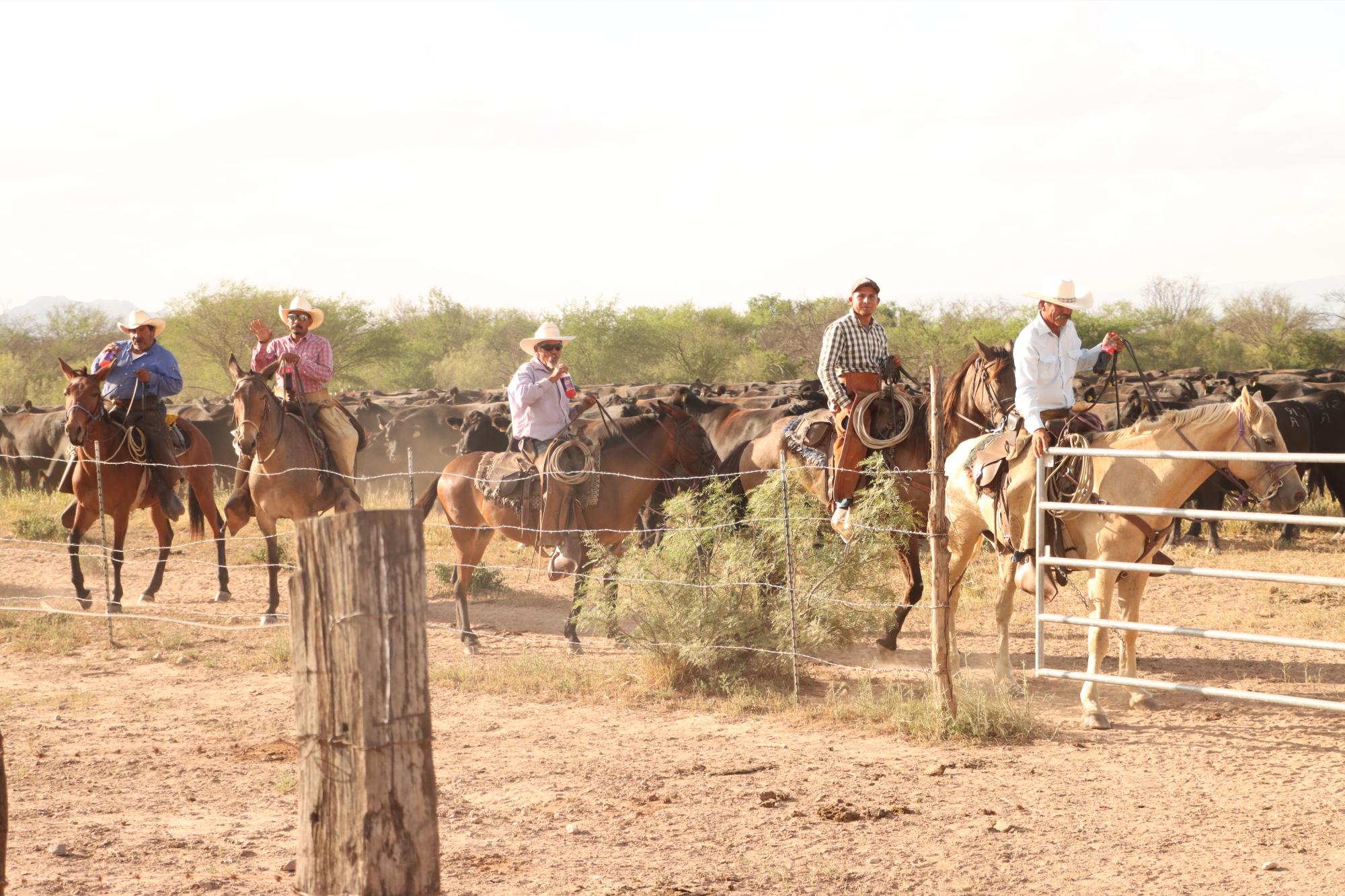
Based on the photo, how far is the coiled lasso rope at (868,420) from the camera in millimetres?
9211

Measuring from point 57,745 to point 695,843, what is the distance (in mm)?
4099

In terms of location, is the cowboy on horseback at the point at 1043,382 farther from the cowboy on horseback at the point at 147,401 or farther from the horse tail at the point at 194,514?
the horse tail at the point at 194,514

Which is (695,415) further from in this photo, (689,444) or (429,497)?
(429,497)

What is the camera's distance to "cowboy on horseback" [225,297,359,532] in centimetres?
1148

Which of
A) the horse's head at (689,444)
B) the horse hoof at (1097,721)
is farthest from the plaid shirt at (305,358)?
the horse hoof at (1097,721)

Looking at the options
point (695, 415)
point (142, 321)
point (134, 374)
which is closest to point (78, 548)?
point (134, 374)

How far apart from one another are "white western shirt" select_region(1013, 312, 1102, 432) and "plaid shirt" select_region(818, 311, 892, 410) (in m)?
1.61

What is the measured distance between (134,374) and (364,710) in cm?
958

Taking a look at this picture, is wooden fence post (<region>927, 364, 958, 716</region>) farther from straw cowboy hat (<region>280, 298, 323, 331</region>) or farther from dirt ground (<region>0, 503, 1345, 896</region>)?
straw cowboy hat (<region>280, 298, 323, 331</region>)

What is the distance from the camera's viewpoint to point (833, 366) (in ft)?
31.1

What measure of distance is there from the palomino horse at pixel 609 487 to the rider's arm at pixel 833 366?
1415 millimetres

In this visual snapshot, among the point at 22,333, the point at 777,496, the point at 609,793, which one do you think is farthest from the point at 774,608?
the point at 22,333

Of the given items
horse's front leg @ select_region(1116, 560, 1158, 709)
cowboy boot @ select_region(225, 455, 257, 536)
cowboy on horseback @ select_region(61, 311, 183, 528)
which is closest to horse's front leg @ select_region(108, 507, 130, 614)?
cowboy on horseback @ select_region(61, 311, 183, 528)

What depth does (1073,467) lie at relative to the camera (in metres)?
7.87
